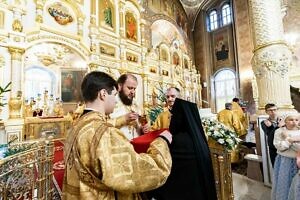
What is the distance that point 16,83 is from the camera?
629 cm

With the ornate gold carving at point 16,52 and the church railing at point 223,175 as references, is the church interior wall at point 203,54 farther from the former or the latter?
the church railing at point 223,175

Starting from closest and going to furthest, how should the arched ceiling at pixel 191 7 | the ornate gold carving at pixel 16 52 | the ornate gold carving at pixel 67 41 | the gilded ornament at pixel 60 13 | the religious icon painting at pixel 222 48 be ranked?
the ornate gold carving at pixel 16 52
the ornate gold carving at pixel 67 41
the gilded ornament at pixel 60 13
the religious icon painting at pixel 222 48
the arched ceiling at pixel 191 7

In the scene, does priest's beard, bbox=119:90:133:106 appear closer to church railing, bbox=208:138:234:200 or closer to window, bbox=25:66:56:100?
church railing, bbox=208:138:234:200

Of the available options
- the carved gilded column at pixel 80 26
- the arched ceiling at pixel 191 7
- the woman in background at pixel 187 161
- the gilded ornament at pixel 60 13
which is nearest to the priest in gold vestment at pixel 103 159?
the woman in background at pixel 187 161

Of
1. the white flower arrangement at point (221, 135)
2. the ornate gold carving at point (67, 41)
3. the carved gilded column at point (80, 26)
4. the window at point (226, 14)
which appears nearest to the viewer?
the white flower arrangement at point (221, 135)

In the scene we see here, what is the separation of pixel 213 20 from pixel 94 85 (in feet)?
57.6

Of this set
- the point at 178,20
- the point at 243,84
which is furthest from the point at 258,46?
the point at 178,20

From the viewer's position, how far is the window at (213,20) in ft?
53.5

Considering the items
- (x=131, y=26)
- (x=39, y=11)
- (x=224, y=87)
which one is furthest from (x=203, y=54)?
(x=39, y=11)

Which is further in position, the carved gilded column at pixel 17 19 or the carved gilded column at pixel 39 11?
the carved gilded column at pixel 39 11

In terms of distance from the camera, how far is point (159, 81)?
11727mm

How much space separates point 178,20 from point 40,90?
11.3 metres

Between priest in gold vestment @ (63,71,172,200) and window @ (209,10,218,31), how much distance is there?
17.1m

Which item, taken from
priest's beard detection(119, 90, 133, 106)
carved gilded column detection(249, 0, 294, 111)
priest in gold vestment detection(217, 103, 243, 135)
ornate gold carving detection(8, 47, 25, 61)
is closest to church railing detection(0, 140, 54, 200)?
priest's beard detection(119, 90, 133, 106)
